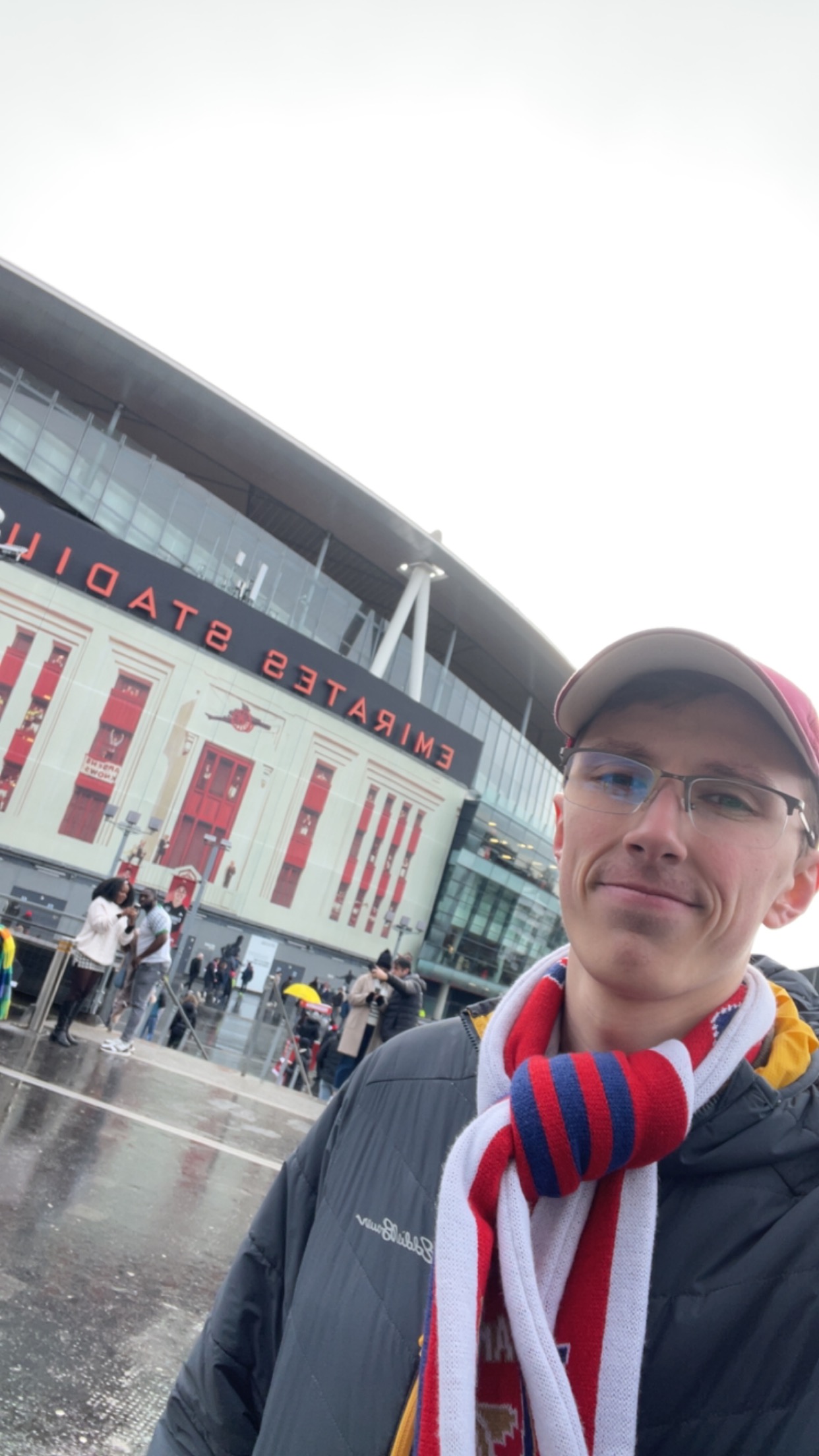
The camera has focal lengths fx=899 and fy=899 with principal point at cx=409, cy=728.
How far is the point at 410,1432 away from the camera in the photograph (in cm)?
111

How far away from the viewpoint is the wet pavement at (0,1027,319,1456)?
2.76 meters

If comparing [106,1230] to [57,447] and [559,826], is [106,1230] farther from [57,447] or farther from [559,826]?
[57,447]

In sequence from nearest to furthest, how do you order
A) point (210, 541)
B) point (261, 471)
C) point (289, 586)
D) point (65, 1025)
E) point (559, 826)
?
point (559, 826) → point (65, 1025) → point (210, 541) → point (261, 471) → point (289, 586)

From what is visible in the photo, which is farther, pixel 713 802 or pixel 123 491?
pixel 123 491

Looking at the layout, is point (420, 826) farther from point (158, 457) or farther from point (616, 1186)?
point (616, 1186)

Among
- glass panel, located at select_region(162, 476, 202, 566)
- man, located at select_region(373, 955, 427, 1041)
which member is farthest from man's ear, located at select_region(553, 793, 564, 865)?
glass panel, located at select_region(162, 476, 202, 566)

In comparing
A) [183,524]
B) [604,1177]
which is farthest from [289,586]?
[604,1177]

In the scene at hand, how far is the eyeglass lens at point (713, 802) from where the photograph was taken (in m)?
1.28

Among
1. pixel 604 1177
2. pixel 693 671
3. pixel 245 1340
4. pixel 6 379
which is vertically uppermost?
pixel 6 379

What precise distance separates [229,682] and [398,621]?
350 inches

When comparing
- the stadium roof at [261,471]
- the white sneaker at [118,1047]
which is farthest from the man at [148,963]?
the stadium roof at [261,471]

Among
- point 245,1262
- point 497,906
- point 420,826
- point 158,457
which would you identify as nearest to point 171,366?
point 158,457

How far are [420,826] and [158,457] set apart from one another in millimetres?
20677

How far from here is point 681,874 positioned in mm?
1249
